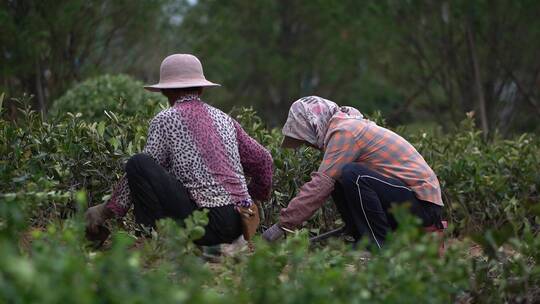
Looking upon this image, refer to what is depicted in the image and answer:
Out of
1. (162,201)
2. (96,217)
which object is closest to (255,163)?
(162,201)

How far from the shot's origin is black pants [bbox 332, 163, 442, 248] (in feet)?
16.3

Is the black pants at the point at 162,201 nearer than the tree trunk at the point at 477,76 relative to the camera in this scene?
Yes

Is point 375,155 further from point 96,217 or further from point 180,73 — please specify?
point 96,217

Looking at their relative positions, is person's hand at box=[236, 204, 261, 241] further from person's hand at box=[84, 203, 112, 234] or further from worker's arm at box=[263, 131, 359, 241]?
person's hand at box=[84, 203, 112, 234]

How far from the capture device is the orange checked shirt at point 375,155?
4.94 meters

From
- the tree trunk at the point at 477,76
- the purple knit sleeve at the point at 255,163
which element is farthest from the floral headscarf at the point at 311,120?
the tree trunk at the point at 477,76

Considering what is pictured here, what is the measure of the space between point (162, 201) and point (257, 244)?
1475 millimetres

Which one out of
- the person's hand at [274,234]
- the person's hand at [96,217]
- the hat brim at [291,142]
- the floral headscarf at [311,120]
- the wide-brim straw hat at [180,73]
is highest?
the wide-brim straw hat at [180,73]

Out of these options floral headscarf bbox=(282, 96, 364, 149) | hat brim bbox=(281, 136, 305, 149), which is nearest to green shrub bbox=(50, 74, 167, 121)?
hat brim bbox=(281, 136, 305, 149)

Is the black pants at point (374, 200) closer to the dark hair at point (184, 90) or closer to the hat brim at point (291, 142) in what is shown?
the hat brim at point (291, 142)

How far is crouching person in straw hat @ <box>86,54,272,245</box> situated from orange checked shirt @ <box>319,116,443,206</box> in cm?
48

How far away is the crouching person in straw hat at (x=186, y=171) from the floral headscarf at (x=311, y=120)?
0.32 meters

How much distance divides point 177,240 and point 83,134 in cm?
247

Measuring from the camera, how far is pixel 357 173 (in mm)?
4961
